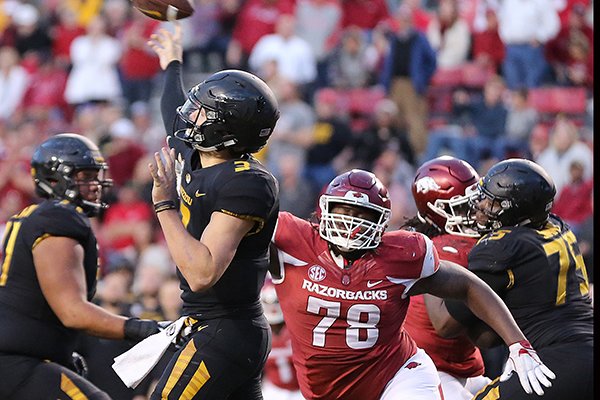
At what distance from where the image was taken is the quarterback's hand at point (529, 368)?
15.9 ft

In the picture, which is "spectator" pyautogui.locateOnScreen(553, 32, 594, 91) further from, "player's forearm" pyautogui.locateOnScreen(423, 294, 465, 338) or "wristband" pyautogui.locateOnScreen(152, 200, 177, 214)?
"wristband" pyautogui.locateOnScreen(152, 200, 177, 214)

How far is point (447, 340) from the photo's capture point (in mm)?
5785

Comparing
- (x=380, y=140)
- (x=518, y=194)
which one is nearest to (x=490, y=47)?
(x=380, y=140)

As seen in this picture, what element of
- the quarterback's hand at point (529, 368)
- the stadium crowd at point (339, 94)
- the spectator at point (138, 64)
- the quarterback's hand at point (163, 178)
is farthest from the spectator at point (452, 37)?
the quarterback's hand at point (163, 178)

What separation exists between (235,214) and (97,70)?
10346 mm

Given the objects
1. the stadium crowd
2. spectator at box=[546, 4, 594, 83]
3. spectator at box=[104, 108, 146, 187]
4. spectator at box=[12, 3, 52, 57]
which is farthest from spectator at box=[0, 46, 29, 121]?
spectator at box=[546, 4, 594, 83]

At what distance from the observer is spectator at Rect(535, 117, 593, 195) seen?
36.3 feet

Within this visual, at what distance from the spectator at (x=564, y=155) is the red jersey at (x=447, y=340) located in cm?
548

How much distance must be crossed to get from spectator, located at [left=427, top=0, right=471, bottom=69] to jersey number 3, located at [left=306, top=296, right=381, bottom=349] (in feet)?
27.4

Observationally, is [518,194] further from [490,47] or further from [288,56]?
[288,56]

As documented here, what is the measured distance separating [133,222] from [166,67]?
650 cm

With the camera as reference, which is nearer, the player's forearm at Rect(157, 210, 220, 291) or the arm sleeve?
the player's forearm at Rect(157, 210, 220, 291)

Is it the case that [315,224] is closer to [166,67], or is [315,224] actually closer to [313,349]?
[313,349]

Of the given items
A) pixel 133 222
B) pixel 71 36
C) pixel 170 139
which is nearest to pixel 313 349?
pixel 170 139
